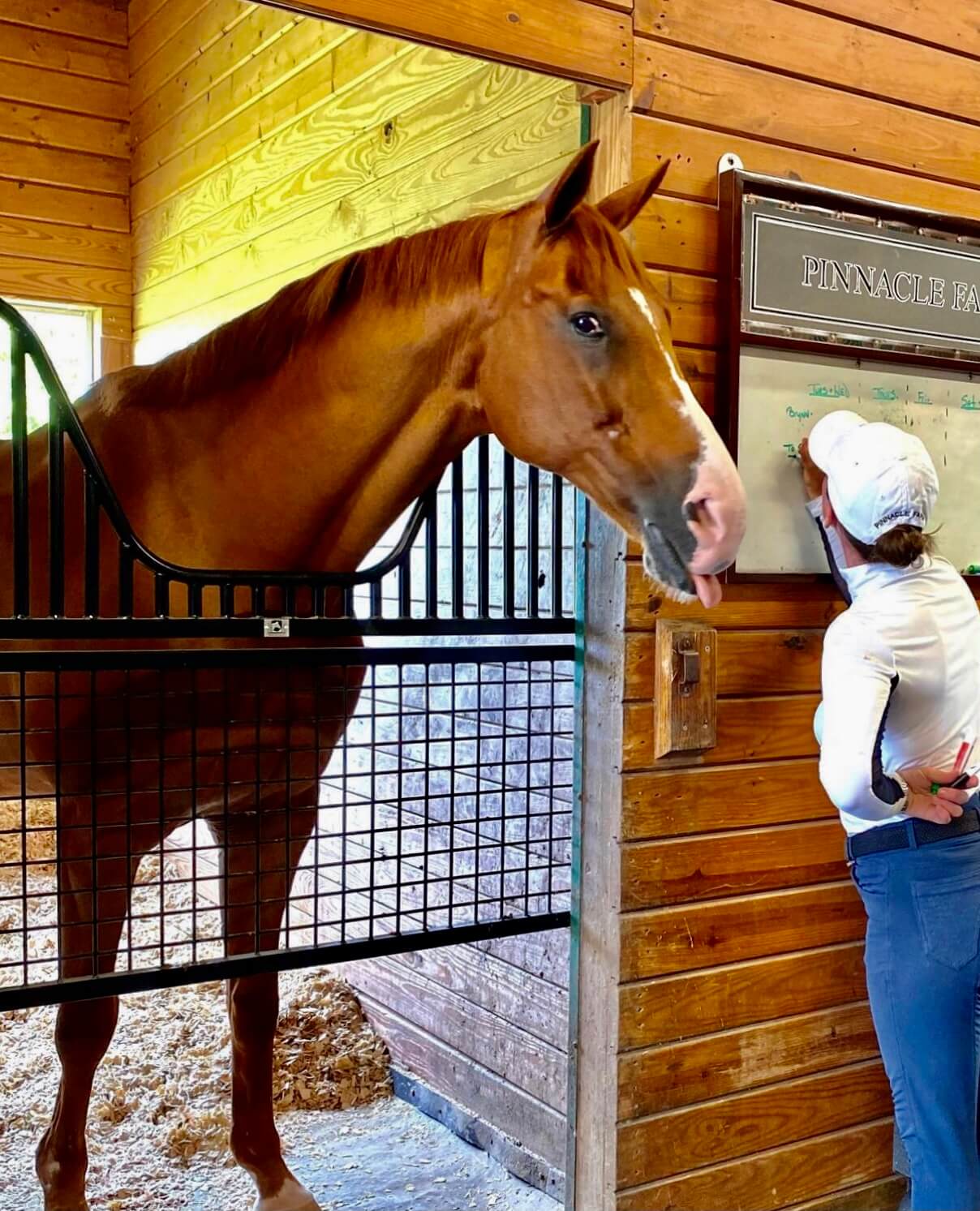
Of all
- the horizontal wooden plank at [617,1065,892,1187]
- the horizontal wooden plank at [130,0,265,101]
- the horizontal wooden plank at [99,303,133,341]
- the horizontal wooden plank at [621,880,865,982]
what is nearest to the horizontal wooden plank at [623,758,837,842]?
the horizontal wooden plank at [621,880,865,982]

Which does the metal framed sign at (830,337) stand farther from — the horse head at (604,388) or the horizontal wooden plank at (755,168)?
the horse head at (604,388)

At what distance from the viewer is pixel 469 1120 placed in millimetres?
2146

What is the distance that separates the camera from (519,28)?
4.80ft

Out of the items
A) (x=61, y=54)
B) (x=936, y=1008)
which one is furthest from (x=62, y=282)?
(x=936, y=1008)

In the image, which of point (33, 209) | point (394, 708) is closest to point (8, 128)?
point (33, 209)

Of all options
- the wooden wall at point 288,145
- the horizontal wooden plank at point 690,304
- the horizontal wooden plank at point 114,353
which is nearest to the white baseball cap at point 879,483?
the horizontal wooden plank at point 690,304

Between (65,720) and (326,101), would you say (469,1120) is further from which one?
(326,101)

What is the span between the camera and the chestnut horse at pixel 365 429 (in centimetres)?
129

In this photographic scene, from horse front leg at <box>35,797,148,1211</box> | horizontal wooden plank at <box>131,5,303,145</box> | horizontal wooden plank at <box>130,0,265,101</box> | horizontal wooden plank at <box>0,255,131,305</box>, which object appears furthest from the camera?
horizontal wooden plank at <box>0,255,131,305</box>

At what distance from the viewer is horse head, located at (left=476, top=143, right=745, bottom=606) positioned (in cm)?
126

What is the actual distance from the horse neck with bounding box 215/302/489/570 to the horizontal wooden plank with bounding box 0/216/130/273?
9.06 feet

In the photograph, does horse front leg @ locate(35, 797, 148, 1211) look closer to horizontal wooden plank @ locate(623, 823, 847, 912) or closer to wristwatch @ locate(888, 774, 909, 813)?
horizontal wooden plank @ locate(623, 823, 847, 912)

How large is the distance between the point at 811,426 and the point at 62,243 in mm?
3121

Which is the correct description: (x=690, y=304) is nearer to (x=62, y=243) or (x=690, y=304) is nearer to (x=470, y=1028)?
A: (x=470, y=1028)
